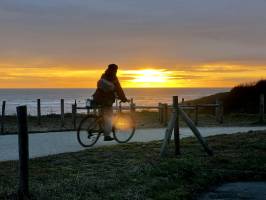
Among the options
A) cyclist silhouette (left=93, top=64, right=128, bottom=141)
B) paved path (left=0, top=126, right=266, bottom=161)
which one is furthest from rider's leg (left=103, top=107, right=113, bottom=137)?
paved path (left=0, top=126, right=266, bottom=161)

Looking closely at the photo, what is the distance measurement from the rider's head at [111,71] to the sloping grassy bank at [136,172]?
2288 mm

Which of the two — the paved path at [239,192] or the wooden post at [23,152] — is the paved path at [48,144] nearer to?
the wooden post at [23,152]

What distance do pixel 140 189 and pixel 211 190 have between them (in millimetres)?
1351

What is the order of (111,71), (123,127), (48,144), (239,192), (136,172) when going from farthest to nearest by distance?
(123,127) → (48,144) → (111,71) → (136,172) → (239,192)

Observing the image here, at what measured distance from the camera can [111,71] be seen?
55.4 ft

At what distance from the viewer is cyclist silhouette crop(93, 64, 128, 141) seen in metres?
16.9

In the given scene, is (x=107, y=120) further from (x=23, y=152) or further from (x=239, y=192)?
(x=23, y=152)

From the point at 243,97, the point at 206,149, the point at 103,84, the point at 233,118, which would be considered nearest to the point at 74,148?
the point at 103,84

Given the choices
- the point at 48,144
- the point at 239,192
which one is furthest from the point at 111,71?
the point at 239,192

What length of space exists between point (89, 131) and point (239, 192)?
754 centimetres

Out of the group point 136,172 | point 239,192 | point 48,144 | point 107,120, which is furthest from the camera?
point 48,144

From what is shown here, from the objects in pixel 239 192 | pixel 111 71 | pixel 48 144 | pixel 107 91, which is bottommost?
pixel 239 192

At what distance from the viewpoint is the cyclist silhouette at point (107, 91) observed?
16859mm

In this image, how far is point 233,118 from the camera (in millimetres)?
34500
